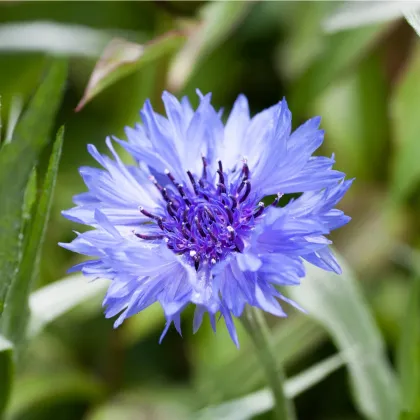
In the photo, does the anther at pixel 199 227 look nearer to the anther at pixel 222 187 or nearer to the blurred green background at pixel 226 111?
the anther at pixel 222 187

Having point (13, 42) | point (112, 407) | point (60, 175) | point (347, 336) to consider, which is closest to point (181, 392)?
point (112, 407)

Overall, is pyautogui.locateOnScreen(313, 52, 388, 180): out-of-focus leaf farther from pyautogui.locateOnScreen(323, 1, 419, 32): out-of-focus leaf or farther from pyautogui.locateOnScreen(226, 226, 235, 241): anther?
pyautogui.locateOnScreen(226, 226, 235, 241): anther

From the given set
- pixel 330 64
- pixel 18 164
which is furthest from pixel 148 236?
pixel 330 64

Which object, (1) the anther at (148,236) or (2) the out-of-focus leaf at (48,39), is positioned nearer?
(1) the anther at (148,236)

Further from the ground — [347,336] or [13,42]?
[13,42]

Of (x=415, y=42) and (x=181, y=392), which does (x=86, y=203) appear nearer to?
(x=181, y=392)

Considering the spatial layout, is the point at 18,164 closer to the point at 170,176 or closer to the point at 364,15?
the point at 170,176

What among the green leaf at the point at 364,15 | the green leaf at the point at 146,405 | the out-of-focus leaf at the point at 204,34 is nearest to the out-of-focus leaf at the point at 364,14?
the green leaf at the point at 364,15
